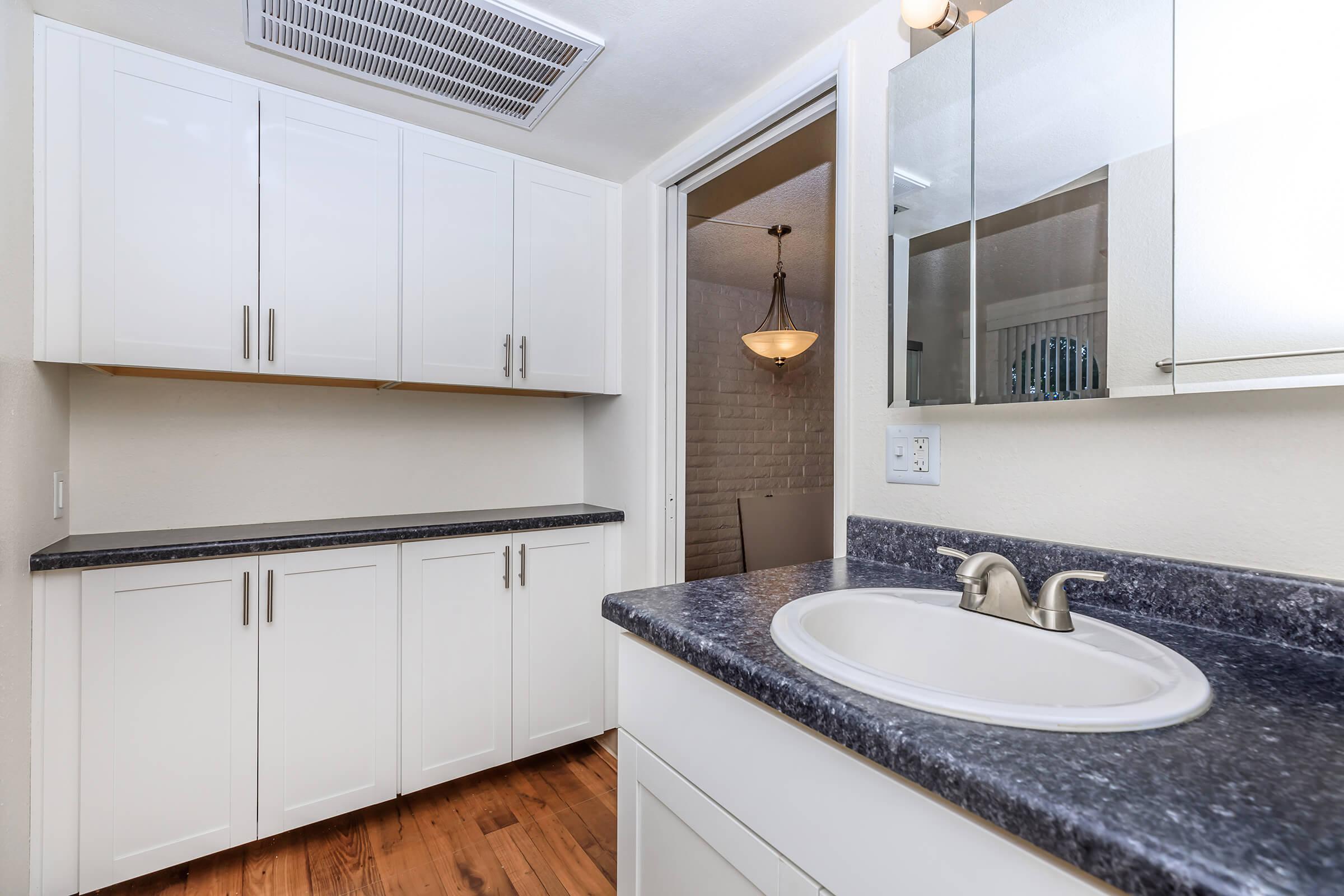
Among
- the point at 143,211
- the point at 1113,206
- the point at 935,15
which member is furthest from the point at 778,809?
the point at 143,211

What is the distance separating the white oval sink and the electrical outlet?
1973mm

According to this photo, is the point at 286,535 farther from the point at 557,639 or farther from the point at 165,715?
the point at 557,639

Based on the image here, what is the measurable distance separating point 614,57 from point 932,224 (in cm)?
98

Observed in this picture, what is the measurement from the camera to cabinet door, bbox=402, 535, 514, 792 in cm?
194

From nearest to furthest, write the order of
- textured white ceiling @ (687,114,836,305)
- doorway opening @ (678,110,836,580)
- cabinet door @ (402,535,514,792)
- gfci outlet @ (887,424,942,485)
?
gfci outlet @ (887,424,942,485) → cabinet door @ (402,535,514,792) → textured white ceiling @ (687,114,836,305) → doorway opening @ (678,110,836,580)

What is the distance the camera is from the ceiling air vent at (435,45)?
144 centimetres

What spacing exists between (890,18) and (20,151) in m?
2.05

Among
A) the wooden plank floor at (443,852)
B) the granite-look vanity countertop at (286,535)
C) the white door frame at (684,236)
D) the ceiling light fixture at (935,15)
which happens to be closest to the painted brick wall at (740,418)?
the white door frame at (684,236)

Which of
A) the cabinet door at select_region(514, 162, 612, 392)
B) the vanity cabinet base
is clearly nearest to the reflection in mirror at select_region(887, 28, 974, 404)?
the vanity cabinet base

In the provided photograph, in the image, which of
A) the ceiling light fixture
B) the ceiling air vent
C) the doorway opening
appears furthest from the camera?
the doorway opening

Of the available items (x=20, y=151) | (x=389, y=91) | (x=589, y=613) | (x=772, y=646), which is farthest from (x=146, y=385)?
(x=772, y=646)

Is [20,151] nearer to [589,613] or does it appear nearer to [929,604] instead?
[589,613]

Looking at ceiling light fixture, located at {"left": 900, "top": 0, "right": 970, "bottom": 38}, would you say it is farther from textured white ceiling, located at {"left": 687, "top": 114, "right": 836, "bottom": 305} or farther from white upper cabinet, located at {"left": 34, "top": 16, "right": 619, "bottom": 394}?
white upper cabinet, located at {"left": 34, "top": 16, "right": 619, "bottom": 394}

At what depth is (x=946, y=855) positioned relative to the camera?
572 millimetres
